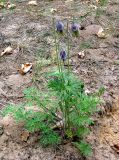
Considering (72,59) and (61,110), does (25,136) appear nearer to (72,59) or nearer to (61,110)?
(61,110)

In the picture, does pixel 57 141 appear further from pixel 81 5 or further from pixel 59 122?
pixel 81 5

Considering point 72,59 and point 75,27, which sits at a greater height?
point 75,27

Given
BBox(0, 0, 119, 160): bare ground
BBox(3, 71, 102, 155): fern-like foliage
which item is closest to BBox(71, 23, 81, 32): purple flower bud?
BBox(3, 71, 102, 155): fern-like foliage

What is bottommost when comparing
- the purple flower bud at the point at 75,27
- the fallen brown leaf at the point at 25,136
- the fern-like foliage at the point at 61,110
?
the fallen brown leaf at the point at 25,136

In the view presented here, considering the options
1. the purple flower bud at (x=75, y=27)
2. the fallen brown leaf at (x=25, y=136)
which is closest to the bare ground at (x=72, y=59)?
the fallen brown leaf at (x=25, y=136)

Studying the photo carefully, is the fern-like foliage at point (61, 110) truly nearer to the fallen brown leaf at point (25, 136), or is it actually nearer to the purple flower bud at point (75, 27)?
the fallen brown leaf at point (25, 136)

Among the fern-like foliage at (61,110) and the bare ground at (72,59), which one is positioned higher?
the fern-like foliage at (61,110)

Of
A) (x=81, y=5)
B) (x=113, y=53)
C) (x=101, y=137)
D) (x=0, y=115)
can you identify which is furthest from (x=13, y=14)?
(x=101, y=137)

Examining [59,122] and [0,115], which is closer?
[59,122]

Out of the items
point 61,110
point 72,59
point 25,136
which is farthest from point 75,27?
point 72,59
